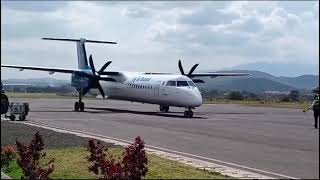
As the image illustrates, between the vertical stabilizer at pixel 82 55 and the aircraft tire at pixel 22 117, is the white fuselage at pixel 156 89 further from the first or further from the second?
the aircraft tire at pixel 22 117

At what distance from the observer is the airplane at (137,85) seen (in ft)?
112

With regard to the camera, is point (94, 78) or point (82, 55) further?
point (82, 55)

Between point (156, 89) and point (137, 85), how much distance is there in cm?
304

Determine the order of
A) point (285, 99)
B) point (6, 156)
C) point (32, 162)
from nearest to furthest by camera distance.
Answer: point (32, 162) → point (6, 156) → point (285, 99)

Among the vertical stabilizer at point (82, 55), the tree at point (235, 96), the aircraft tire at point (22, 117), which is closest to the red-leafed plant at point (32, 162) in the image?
the aircraft tire at point (22, 117)

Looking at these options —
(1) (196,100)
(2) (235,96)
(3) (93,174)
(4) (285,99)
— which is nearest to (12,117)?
(1) (196,100)

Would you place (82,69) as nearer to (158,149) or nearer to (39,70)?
(39,70)

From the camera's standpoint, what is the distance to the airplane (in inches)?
1347

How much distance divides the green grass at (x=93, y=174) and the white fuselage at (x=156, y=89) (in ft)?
67.2

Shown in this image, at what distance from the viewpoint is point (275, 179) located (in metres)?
9.74

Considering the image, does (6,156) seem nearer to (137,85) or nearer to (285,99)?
(137,85)

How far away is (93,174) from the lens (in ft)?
33.9

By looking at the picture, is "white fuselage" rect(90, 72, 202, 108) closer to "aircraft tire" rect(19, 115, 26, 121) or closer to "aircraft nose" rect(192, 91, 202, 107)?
"aircraft nose" rect(192, 91, 202, 107)

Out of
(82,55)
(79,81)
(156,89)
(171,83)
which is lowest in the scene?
(156,89)
